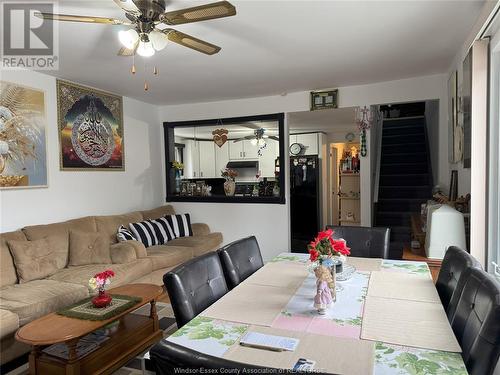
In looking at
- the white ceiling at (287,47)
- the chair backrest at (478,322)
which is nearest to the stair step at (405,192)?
the white ceiling at (287,47)

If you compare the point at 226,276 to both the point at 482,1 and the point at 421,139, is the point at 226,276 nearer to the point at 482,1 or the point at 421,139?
the point at 482,1

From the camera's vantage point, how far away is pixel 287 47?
287 centimetres

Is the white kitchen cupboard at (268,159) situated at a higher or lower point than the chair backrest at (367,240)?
higher

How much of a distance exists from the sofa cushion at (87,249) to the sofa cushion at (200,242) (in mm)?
950

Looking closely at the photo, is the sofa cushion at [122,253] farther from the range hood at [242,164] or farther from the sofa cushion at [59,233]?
the range hood at [242,164]

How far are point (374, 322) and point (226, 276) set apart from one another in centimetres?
91

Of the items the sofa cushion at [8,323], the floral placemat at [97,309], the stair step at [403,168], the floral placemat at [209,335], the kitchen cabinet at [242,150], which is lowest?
the sofa cushion at [8,323]

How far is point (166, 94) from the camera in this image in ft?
14.7

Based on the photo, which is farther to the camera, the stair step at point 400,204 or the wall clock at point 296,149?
the wall clock at point 296,149

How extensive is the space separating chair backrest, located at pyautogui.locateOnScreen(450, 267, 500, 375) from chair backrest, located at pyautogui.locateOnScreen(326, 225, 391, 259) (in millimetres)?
1090

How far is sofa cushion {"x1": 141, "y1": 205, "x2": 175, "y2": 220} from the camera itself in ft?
15.2

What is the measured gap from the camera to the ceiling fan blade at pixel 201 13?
167 centimetres

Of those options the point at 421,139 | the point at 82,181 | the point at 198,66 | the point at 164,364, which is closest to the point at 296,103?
the point at 198,66

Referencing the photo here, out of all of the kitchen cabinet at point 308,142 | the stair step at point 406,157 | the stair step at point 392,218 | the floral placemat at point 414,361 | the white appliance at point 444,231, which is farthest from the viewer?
the kitchen cabinet at point 308,142
